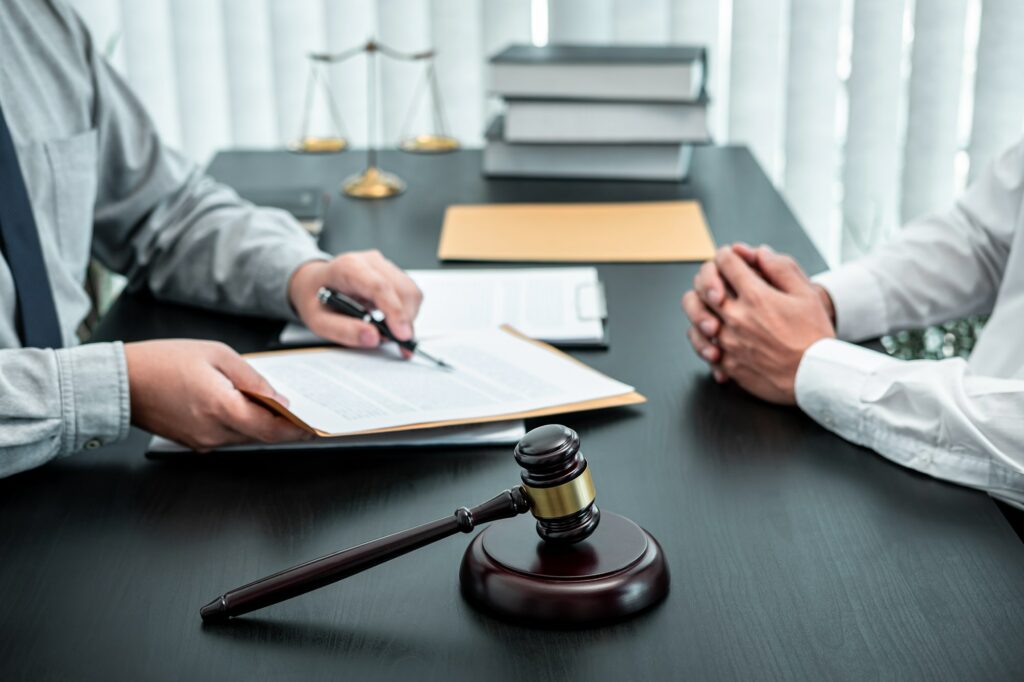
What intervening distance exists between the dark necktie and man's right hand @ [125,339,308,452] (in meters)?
0.21

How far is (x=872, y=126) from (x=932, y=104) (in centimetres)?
13

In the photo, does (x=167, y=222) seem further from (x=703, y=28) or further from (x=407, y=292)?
(x=703, y=28)

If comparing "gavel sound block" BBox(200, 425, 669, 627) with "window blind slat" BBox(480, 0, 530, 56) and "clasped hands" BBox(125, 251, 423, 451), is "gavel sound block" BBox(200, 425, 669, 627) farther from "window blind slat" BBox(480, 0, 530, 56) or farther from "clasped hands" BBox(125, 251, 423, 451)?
"window blind slat" BBox(480, 0, 530, 56)

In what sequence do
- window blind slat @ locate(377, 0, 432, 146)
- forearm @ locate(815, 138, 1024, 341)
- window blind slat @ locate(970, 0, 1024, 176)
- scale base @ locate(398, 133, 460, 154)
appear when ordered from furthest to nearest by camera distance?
window blind slat @ locate(377, 0, 432, 146)
window blind slat @ locate(970, 0, 1024, 176)
scale base @ locate(398, 133, 460, 154)
forearm @ locate(815, 138, 1024, 341)

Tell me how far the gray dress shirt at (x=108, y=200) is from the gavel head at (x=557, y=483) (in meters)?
0.57

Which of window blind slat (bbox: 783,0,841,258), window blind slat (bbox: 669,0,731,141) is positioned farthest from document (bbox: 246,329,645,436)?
window blind slat (bbox: 783,0,841,258)

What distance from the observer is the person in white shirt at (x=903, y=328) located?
88 cm

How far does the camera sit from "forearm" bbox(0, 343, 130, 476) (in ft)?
2.86

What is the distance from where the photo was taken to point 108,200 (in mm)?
1383

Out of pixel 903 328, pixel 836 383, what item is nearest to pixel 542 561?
pixel 836 383

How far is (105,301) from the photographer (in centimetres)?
A: 235

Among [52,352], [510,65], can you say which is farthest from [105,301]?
[52,352]

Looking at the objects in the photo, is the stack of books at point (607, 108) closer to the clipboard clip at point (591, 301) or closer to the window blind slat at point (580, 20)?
the clipboard clip at point (591, 301)

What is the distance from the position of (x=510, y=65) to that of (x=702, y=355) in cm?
79
